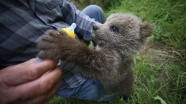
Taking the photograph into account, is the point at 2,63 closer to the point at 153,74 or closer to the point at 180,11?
the point at 153,74

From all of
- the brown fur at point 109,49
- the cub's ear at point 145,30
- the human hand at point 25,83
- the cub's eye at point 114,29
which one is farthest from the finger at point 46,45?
the cub's ear at point 145,30

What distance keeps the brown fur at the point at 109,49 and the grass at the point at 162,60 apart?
0.36m

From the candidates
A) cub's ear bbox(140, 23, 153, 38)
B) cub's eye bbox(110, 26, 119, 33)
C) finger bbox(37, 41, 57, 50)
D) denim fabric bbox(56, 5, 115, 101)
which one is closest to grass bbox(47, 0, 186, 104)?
denim fabric bbox(56, 5, 115, 101)

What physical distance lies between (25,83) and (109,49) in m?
1.00

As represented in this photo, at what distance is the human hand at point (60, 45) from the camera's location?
1706 mm

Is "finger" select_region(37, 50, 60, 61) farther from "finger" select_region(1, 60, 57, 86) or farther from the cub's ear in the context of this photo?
the cub's ear

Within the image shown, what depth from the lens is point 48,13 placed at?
2219 millimetres

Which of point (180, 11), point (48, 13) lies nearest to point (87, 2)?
point (180, 11)

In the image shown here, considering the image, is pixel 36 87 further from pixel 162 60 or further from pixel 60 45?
pixel 162 60

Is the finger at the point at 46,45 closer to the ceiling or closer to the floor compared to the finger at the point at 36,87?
closer to the ceiling

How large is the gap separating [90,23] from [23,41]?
3.10 feet

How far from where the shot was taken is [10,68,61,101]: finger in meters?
1.24

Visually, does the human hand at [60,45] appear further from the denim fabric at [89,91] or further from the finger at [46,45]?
the denim fabric at [89,91]

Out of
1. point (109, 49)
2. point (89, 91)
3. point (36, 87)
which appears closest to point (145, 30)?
point (109, 49)
